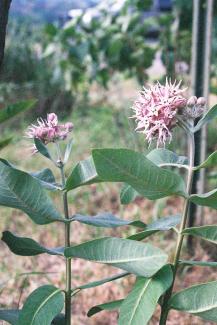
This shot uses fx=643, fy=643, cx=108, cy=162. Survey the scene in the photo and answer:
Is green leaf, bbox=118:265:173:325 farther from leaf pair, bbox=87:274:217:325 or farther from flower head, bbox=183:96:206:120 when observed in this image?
flower head, bbox=183:96:206:120

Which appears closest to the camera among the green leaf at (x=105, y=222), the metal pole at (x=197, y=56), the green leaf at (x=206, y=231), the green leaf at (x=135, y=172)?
the green leaf at (x=135, y=172)

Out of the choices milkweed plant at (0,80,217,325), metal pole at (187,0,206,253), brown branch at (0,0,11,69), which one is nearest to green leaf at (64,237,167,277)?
milkweed plant at (0,80,217,325)

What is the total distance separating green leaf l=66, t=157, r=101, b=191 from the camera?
1246 millimetres

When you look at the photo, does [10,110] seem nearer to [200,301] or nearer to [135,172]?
[135,172]

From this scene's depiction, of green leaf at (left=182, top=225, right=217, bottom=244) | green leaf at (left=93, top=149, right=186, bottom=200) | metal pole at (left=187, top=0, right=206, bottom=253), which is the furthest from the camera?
metal pole at (left=187, top=0, right=206, bottom=253)

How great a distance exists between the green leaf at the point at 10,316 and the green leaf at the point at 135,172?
1.31ft

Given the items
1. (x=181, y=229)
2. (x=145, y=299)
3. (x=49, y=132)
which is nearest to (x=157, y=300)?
(x=145, y=299)

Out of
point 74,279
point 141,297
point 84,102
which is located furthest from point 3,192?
point 84,102

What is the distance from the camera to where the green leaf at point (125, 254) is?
1.12 m

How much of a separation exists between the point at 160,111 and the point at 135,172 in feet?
0.46

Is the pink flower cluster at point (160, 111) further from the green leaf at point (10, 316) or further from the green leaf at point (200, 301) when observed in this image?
the green leaf at point (10, 316)

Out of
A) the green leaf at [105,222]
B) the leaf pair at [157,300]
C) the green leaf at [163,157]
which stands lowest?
the leaf pair at [157,300]

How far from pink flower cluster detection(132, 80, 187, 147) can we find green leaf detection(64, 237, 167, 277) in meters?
0.19

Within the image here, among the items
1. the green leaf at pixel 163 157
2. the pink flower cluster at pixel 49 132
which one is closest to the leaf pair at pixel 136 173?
the green leaf at pixel 163 157
